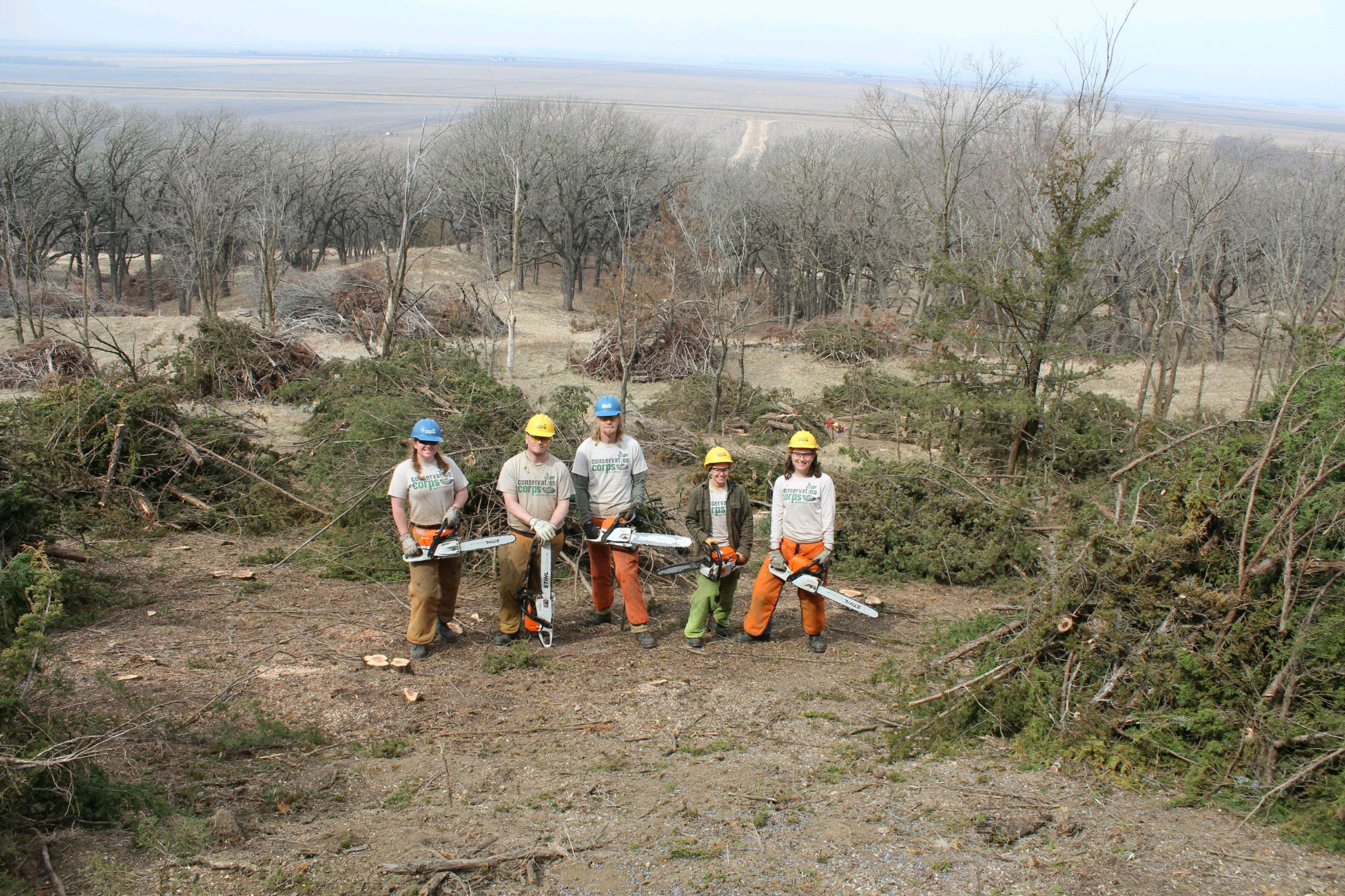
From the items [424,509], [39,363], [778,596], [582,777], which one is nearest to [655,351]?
[39,363]

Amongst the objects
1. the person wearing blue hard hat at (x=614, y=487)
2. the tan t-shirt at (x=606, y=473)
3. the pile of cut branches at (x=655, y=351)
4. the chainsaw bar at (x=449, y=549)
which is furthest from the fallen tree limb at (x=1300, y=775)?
the pile of cut branches at (x=655, y=351)

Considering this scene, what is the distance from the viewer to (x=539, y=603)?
21.4ft

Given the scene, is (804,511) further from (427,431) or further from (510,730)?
(427,431)

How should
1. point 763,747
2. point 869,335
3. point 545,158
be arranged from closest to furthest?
point 763,747 → point 869,335 → point 545,158

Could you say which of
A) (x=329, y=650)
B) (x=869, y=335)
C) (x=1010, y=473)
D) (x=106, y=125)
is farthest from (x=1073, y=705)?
(x=106, y=125)

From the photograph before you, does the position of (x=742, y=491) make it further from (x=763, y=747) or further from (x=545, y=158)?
(x=545, y=158)

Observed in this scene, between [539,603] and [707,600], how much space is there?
1201mm

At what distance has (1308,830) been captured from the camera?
377cm

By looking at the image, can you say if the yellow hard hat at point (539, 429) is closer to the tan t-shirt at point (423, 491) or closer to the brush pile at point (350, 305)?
the tan t-shirt at point (423, 491)

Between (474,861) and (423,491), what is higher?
(423,491)

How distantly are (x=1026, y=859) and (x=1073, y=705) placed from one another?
4.28 feet

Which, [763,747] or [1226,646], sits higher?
[1226,646]

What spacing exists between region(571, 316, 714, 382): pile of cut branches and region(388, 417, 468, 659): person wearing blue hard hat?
13.9 m

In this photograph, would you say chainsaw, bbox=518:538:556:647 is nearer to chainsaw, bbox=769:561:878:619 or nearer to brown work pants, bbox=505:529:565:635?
brown work pants, bbox=505:529:565:635
